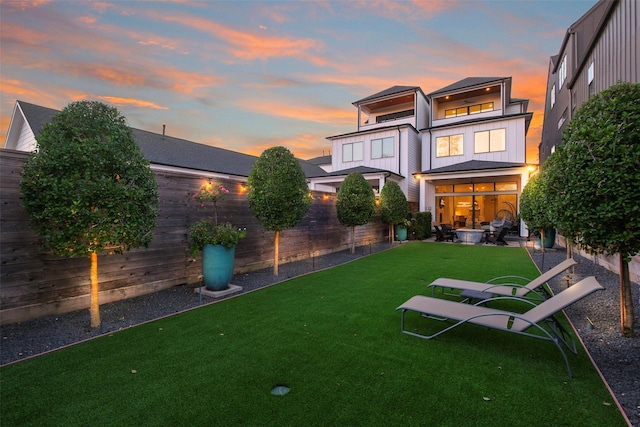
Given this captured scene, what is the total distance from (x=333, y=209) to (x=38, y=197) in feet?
29.1

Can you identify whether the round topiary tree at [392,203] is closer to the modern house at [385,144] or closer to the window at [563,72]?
the modern house at [385,144]

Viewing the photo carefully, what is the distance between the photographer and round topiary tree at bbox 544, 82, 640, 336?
3137 millimetres

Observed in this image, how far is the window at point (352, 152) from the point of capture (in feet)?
67.8

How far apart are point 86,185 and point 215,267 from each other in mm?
2697

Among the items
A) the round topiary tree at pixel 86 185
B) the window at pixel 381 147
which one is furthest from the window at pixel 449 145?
the round topiary tree at pixel 86 185

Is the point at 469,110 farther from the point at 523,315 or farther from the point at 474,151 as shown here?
the point at 523,315

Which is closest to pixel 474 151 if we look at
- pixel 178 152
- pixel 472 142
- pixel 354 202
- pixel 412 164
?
pixel 472 142

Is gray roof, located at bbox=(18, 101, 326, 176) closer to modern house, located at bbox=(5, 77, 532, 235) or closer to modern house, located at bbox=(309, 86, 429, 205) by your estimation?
modern house, located at bbox=(5, 77, 532, 235)

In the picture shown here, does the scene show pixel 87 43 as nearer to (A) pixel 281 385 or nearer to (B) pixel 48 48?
(B) pixel 48 48

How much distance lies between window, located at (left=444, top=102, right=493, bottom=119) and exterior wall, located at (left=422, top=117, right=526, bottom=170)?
2948 millimetres

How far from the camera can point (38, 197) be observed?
3.70 meters

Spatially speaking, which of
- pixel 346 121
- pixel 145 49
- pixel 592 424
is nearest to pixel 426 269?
pixel 592 424

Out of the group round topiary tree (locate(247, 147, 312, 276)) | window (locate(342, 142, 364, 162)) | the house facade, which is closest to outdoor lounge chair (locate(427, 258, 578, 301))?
the house facade

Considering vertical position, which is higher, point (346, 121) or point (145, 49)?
point (346, 121)
